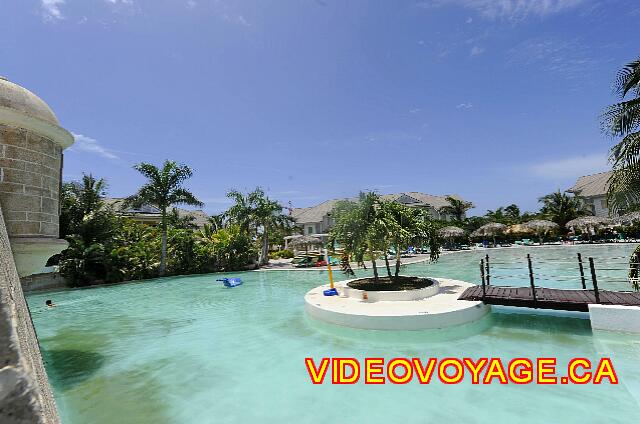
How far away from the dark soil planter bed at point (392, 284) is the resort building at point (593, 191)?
4722cm

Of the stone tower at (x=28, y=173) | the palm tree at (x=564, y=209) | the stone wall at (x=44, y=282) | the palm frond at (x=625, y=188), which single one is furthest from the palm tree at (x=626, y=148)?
the palm tree at (x=564, y=209)

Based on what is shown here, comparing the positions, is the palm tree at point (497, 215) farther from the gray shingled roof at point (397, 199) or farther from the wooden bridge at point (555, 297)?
the wooden bridge at point (555, 297)

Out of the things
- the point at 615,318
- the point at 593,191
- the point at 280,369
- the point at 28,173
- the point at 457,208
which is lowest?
the point at 280,369

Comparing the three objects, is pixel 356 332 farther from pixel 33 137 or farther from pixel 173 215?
pixel 173 215

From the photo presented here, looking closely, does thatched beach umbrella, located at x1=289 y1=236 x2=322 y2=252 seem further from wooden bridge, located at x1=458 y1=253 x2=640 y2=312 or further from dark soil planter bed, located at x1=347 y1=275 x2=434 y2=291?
wooden bridge, located at x1=458 y1=253 x2=640 y2=312

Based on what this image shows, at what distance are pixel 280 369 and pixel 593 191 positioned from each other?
5994cm

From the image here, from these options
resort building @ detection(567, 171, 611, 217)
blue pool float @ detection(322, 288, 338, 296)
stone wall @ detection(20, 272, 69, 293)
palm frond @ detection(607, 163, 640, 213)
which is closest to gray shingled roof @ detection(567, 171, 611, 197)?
resort building @ detection(567, 171, 611, 217)

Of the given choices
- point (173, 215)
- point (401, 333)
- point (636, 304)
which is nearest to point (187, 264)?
point (173, 215)

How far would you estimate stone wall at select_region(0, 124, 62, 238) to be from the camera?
637 cm

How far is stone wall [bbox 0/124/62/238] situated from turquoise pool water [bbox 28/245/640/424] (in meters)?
3.82

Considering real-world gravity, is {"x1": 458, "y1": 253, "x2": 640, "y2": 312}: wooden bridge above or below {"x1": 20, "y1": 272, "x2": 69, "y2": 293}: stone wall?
below

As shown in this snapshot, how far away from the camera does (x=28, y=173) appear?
665cm

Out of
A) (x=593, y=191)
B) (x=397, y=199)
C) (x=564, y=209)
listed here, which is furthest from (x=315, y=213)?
(x=593, y=191)

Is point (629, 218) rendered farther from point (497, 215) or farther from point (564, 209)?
point (497, 215)
